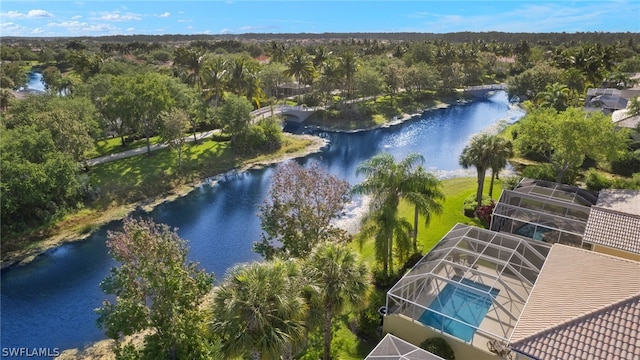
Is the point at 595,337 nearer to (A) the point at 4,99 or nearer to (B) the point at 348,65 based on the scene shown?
(B) the point at 348,65

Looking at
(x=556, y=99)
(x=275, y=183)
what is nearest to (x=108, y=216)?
(x=275, y=183)

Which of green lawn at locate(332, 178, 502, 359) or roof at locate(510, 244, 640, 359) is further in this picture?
green lawn at locate(332, 178, 502, 359)

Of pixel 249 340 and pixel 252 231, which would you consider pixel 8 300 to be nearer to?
pixel 252 231

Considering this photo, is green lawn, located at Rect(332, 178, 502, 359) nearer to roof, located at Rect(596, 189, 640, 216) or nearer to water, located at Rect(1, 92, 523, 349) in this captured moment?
water, located at Rect(1, 92, 523, 349)

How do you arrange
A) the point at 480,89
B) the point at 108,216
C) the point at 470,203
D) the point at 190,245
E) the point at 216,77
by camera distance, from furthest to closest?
the point at 480,89 → the point at 216,77 → the point at 108,216 → the point at 470,203 → the point at 190,245

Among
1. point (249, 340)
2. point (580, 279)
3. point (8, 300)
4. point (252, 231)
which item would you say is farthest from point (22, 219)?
point (580, 279)

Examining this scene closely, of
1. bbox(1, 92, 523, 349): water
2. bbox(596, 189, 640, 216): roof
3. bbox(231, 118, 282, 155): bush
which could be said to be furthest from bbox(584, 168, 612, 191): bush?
bbox(231, 118, 282, 155): bush
